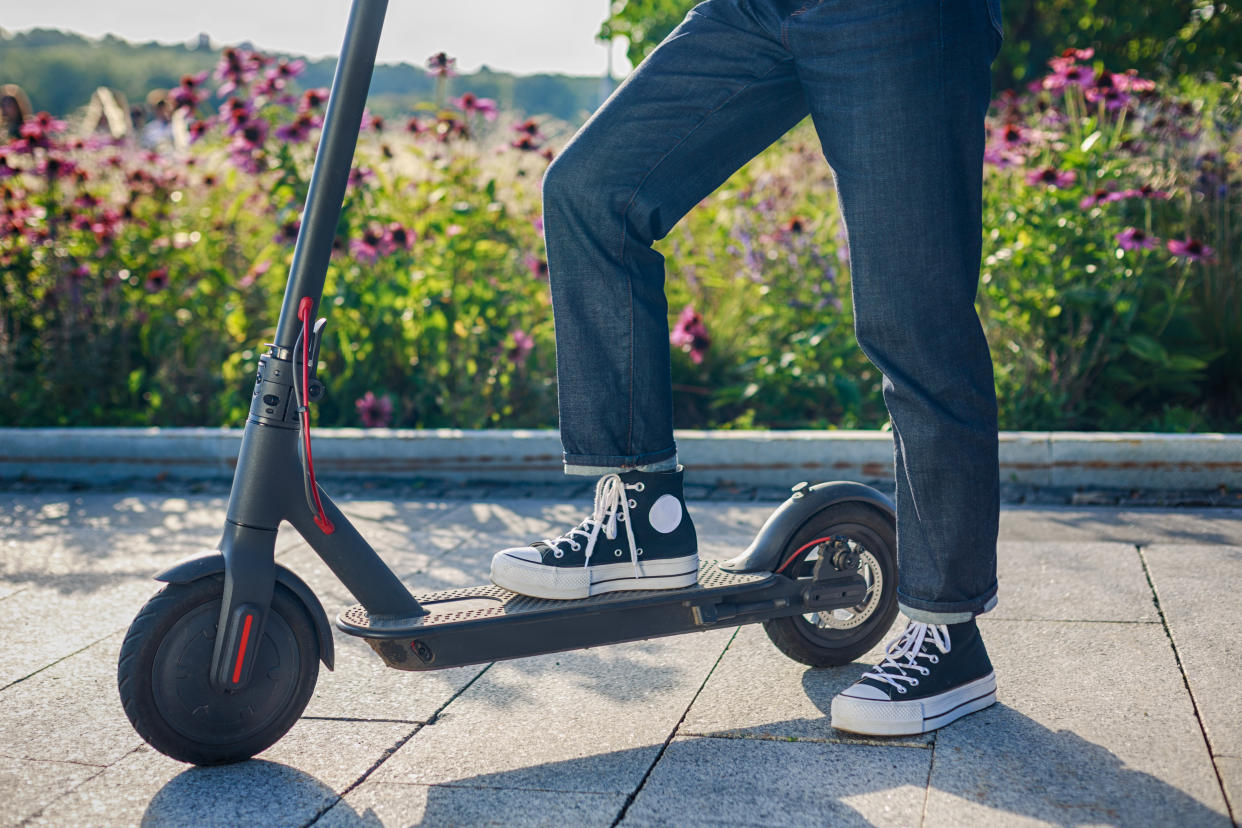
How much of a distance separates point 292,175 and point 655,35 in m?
13.8

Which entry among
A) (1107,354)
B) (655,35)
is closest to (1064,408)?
(1107,354)

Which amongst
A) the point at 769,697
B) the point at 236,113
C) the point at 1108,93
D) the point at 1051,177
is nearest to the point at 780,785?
the point at 769,697

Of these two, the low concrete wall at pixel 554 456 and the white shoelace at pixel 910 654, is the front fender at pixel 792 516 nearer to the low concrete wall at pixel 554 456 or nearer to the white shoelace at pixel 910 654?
the white shoelace at pixel 910 654

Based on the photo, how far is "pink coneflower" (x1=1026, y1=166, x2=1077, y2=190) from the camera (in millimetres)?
4395

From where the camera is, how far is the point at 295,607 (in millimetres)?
1977

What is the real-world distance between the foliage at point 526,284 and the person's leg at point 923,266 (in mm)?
2470

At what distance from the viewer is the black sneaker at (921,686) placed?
2031mm

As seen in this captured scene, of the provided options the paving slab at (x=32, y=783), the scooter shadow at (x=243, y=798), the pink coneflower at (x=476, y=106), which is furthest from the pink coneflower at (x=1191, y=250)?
the paving slab at (x=32, y=783)

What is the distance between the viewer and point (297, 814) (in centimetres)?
180

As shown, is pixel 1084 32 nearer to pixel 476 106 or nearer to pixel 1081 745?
pixel 476 106

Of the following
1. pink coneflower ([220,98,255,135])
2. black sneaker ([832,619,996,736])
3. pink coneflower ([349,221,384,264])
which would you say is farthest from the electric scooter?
pink coneflower ([220,98,255,135])

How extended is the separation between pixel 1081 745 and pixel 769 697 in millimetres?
567

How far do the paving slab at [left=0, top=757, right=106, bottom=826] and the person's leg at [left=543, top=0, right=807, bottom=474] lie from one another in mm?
987

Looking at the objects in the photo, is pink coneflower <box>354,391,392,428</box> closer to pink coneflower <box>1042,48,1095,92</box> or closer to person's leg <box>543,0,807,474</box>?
person's leg <box>543,0,807,474</box>
